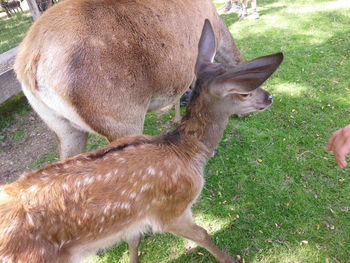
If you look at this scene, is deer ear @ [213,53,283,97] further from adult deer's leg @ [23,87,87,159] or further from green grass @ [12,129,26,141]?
green grass @ [12,129,26,141]

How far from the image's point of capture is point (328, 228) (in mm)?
2699

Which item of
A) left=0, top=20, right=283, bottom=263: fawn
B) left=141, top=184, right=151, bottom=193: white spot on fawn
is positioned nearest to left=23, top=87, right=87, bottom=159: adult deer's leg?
left=0, top=20, right=283, bottom=263: fawn

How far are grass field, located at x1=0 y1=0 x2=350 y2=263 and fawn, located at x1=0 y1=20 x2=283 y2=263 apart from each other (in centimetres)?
36

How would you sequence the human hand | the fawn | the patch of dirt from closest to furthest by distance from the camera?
the fawn
the human hand
the patch of dirt

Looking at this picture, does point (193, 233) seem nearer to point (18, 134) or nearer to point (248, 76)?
point (248, 76)

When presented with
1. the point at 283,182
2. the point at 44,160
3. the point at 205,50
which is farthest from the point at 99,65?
the point at 283,182

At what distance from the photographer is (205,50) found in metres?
2.59

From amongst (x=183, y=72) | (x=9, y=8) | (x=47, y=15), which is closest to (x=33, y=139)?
(x=47, y=15)

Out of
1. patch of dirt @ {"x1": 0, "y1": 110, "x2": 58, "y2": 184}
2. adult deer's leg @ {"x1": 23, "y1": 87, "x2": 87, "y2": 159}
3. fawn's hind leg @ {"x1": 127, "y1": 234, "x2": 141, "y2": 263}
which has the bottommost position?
fawn's hind leg @ {"x1": 127, "y1": 234, "x2": 141, "y2": 263}

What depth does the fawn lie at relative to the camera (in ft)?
5.54

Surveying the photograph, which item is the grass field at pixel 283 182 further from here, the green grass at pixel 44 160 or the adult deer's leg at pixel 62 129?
the adult deer's leg at pixel 62 129

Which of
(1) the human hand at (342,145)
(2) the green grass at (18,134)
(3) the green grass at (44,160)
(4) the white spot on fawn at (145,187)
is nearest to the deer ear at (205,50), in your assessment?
(4) the white spot on fawn at (145,187)

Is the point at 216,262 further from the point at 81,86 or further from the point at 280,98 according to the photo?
the point at 280,98

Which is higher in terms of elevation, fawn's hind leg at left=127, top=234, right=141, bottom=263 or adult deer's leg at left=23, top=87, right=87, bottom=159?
adult deer's leg at left=23, top=87, right=87, bottom=159
